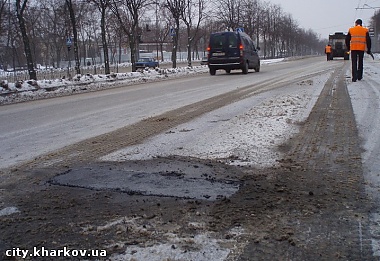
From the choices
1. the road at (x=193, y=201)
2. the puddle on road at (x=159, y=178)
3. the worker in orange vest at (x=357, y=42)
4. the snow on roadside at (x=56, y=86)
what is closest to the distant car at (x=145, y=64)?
the snow on roadside at (x=56, y=86)

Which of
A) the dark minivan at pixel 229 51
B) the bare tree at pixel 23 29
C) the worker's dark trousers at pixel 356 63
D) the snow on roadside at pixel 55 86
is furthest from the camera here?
the dark minivan at pixel 229 51

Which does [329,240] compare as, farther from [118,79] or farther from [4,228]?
[118,79]

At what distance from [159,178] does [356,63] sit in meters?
Result: 10.5

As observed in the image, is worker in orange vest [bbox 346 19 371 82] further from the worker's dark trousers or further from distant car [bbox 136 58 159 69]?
distant car [bbox 136 58 159 69]

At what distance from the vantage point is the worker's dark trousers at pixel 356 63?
12.2 meters

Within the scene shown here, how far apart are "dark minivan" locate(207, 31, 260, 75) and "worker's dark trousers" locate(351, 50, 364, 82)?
8666 mm

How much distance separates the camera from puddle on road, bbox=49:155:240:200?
3592 millimetres

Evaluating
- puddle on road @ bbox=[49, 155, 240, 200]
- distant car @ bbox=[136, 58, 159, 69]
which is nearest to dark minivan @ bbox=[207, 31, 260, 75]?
puddle on road @ bbox=[49, 155, 240, 200]

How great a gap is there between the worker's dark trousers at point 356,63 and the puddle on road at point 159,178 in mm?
9496

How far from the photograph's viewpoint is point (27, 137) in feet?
20.9

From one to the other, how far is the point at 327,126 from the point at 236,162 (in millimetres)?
2382

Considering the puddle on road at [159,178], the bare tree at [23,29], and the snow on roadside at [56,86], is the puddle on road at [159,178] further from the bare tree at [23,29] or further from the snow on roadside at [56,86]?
the bare tree at [23,29]

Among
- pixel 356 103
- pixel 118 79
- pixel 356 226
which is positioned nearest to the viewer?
pixel 356 226

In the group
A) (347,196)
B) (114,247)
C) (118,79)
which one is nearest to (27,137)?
(114,247)
